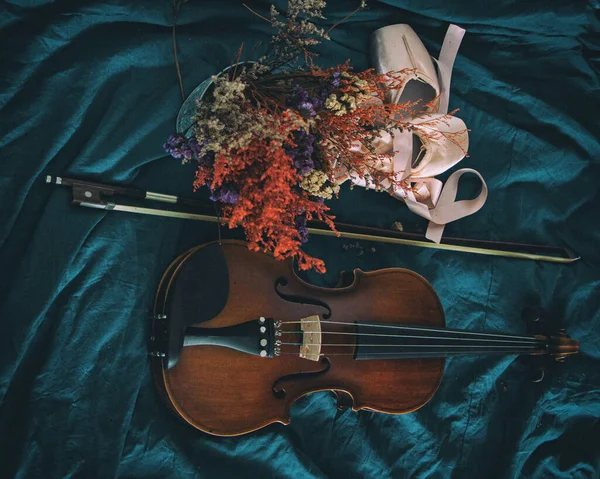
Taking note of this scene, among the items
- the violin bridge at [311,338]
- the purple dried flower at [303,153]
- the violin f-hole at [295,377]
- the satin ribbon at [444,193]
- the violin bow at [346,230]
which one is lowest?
the violin f-hole at [295,377]

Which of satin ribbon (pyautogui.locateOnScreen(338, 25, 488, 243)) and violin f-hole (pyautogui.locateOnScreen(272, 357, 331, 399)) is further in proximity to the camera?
satin ribbon (pyautogui.locateOnScreen(338, 25, 488, 243))

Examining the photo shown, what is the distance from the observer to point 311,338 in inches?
56.2

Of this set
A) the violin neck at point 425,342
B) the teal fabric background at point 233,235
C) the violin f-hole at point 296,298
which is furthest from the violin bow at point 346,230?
the violin neck at point 425,342

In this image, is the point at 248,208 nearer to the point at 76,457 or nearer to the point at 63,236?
the point at 63,236

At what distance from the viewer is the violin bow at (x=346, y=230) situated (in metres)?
1.40

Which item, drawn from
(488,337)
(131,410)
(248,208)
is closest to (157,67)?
(248,208)

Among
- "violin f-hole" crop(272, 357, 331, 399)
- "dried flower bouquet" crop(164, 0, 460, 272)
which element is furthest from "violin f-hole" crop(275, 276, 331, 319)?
"dried flower bouquet" crop(164, 0, 460, 272)

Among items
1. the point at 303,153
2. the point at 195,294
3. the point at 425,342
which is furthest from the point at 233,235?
the point at 425,342

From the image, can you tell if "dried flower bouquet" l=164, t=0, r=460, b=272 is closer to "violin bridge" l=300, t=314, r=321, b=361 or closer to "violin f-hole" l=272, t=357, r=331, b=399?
"violin bridge" l=300, t=314, r=321, b=361

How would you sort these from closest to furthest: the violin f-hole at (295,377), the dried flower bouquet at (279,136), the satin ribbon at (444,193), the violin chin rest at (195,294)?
the dried flower bouquet at (279,136), the violin chin rest at (195,294), the violin f-hole at (295,377), the satin ribbon at (444,193)

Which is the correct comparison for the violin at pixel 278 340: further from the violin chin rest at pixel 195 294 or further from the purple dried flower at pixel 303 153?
the purple dried flower at pixel 303 153

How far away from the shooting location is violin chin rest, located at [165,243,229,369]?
52.6 inches

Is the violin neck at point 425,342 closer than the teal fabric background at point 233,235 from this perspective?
No

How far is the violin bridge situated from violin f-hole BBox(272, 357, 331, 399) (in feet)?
0.21
